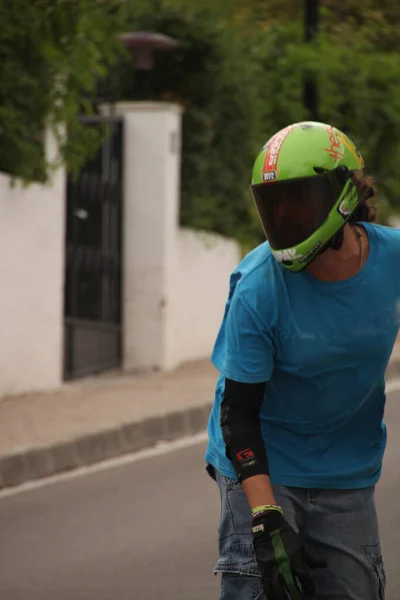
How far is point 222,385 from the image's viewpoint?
3613mm

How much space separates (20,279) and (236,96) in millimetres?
4222

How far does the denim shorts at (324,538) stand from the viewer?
351 centimetres

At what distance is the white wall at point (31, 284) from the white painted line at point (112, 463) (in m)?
1.68

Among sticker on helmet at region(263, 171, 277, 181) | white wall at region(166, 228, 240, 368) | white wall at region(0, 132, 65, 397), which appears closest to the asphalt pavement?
white wall at region(0, 132, 65, 397)

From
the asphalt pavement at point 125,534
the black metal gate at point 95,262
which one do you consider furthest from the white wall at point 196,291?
the asphalt pavement at point 125,534

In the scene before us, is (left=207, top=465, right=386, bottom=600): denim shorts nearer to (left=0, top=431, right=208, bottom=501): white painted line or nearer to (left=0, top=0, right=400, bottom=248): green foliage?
(left=0, top=431, right=208, bottom=501): white painted line

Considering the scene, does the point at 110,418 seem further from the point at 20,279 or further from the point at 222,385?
the point at 222,385

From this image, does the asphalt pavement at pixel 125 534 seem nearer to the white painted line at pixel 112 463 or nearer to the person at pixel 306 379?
the white painted line at pixel 112 463

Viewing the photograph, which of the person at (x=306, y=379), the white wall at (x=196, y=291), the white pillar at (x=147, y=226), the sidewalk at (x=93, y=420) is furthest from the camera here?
the white wall at (x=196, y=291)

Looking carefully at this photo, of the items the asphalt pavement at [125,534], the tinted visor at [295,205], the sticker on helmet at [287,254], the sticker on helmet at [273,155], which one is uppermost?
the sticker on helmet at [273,155]

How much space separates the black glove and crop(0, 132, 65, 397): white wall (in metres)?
7.70

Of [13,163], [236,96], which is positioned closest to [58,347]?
[13,163]

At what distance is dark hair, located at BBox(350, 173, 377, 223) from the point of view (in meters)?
3.47

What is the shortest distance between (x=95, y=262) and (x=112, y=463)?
4.18 meters
